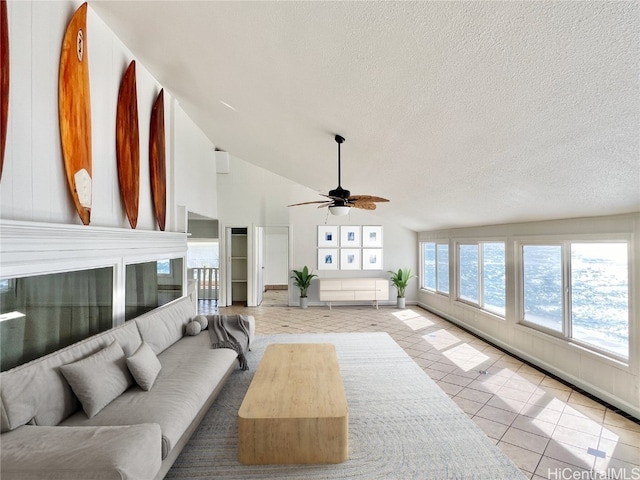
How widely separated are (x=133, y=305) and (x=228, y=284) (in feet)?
13.5

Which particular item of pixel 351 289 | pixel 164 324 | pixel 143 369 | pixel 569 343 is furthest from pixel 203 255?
pixel 569 343

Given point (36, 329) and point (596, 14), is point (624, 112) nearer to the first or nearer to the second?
point (596, 14)

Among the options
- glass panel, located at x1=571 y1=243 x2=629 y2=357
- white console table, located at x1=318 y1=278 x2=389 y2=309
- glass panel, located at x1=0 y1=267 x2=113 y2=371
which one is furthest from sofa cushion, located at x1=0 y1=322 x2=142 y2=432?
white console table, located at x1=318 y1=278 x2=389 y2=309

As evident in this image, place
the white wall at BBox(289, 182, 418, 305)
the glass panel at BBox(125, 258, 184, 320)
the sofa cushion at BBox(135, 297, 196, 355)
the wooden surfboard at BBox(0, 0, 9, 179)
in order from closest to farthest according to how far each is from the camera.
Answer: the wooden surfboard at BBox(0, 0, 9, 179)
the sofa cushion at BBox(135, 297, 196, 355)
the glass panel at BBox(125, 258, 184, 320)
the white wall at BBox(289, 182, 418, 305)

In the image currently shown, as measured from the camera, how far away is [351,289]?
7125mm

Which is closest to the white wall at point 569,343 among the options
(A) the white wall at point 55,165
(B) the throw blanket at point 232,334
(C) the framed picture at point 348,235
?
(C) the framed picture at point 348,235

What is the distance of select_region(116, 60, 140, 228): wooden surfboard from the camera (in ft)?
10.2

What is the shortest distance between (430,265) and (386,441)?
17.4ft

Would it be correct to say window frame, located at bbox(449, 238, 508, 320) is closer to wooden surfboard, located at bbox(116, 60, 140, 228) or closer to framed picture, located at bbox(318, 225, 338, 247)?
framed picture, located at bbox(318, 225, 338, 247)

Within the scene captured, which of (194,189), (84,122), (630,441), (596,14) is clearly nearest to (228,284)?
(194,189)

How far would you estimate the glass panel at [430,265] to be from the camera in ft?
23.0

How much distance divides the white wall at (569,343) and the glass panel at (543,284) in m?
0.16

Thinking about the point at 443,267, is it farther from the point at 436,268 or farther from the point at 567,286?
the point at 567,286

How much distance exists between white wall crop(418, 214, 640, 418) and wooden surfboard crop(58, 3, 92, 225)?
4593 mm
